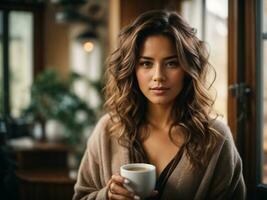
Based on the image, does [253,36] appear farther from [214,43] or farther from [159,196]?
[159,196]

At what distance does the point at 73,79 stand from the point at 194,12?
6.82ft

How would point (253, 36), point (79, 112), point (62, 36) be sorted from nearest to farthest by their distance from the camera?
point (253, 36)
point (79, 112)
point (62, 36)

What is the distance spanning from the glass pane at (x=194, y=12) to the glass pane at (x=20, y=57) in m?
3.35

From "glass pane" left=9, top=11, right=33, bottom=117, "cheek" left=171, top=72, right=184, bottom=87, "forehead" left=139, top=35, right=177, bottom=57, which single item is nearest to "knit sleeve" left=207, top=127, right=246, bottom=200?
"cheek" left=171, top=72, right=184, bottom=87

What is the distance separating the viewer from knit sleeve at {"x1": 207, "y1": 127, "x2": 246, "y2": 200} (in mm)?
1600

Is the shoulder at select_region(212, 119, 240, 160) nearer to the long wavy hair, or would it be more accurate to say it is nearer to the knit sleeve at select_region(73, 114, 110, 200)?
the long wavy hair

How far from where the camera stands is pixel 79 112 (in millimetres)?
4090

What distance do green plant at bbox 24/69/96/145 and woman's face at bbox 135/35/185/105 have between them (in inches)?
97.9

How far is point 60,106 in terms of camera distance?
13.2 feet

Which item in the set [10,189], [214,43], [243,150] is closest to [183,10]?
[214,43]

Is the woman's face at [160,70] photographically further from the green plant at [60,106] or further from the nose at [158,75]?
the green plant at [60,106]

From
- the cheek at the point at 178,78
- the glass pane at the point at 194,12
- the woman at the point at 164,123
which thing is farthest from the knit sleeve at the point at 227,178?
the glass pane at the point at 194,12

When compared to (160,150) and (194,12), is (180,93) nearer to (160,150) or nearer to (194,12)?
(160,150)

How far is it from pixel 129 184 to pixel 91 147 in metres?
0.44
